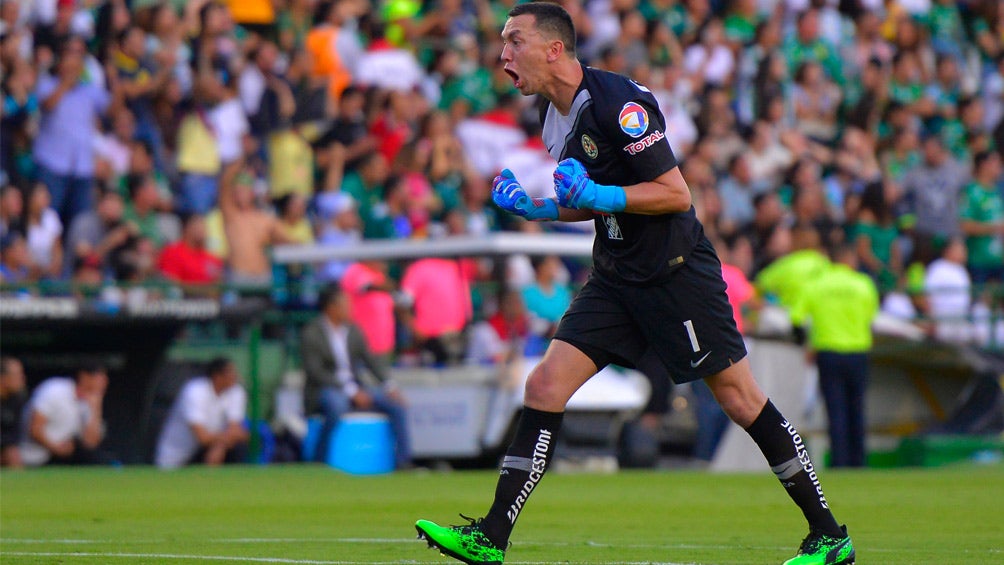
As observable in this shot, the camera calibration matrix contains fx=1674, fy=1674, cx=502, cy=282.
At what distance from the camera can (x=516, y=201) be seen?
6348 millimetres

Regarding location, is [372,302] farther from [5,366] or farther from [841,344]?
[841,344]

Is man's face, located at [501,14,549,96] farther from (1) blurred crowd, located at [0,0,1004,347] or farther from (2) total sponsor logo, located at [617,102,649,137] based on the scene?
(1) blurred crowd, located at [0,0,1004,347]

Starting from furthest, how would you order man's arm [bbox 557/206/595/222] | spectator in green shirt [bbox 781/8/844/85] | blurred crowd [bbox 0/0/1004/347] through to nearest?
spectator in green shirt [bbox 781/8/844/85]
blurred crowd [bbox 0/0/1004/347]
man's arm [bbox 557/206/595/222]

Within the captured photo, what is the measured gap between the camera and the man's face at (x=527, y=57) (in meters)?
6.44

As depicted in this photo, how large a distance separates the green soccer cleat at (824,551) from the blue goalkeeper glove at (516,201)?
62.8 inches

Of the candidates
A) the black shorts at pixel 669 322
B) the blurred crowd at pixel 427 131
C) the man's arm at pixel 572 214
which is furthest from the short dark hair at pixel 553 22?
the blurred crowd at pixel 427 131

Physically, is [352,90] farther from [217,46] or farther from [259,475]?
[259,475]

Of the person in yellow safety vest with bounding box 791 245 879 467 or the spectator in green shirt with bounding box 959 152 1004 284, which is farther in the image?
the spectator in green shirt with bounding box 959 152 1004 284

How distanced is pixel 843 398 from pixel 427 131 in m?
6.07

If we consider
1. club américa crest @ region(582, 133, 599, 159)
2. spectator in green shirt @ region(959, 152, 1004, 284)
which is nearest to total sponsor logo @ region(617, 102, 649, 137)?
club américa crest @ region(582, 133, 599, 159)

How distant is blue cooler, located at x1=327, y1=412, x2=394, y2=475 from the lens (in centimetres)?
1538

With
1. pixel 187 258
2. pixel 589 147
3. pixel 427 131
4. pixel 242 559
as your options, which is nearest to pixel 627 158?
pixel 589 147

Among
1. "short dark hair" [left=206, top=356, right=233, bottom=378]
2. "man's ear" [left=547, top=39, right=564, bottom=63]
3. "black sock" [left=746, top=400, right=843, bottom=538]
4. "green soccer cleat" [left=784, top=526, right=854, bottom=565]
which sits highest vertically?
"man's ear" [left=547, top=39, right=564, bottom=63]

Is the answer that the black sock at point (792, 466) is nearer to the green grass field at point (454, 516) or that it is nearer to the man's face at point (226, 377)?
the green grass field at point (454, 516)
